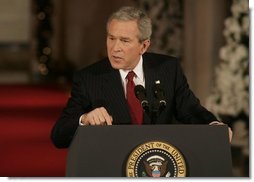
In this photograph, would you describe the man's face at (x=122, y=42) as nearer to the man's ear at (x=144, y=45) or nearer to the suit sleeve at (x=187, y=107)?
the man's ear at (x=144, y=45)

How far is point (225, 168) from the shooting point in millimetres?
2307

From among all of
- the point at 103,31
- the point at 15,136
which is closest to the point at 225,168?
the point at 15,136

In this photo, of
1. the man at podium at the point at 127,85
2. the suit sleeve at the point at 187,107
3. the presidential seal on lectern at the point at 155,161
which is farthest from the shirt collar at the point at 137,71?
the presidential seal on lectern at the point at 155,161

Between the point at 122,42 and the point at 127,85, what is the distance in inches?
8.5

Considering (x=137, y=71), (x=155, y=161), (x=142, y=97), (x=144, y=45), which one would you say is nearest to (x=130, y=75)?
(x=137, y=71)

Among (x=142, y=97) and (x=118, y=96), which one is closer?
(x=142, y=97)

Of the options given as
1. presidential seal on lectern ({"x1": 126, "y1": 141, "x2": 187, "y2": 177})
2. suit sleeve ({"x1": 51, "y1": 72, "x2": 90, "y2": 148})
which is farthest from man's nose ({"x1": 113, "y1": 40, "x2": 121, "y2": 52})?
presidential seal on lectern ({"x1": 126, "y1": 141, "x2": 187, "y2": 177})

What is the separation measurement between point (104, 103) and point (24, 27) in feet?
41.3

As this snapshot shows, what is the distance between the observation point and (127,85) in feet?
9.04

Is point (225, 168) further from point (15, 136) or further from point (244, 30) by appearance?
point (15, 136)

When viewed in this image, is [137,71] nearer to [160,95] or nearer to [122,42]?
[122,42]

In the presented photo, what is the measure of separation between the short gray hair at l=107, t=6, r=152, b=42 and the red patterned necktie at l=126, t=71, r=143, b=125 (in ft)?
0.60

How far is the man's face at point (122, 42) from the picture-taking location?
2.59 m

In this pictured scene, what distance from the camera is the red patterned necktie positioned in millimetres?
2688
